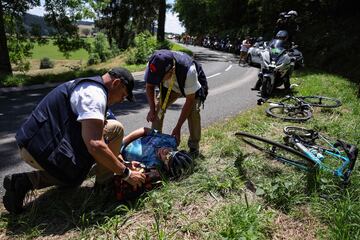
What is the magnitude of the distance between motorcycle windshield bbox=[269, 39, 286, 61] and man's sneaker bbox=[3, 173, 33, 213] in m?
7.87

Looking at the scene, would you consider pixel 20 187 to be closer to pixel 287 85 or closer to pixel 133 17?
pixel 287 85

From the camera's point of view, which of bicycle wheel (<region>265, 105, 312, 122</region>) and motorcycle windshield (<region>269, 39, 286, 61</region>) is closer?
bicycle wheel (<region>265, 105, 312, 122</region>)

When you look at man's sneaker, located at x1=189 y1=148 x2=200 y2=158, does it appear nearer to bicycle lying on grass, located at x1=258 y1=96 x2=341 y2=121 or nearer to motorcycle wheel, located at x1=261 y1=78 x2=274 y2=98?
bicycle lying on grass, located at x1=258 y1=96 x2=341 y2=121

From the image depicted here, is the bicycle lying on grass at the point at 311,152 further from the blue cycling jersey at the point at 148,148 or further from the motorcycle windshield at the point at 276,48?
the motorcycle windshield at the point at 276,48

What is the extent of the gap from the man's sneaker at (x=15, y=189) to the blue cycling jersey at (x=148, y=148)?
106 cm

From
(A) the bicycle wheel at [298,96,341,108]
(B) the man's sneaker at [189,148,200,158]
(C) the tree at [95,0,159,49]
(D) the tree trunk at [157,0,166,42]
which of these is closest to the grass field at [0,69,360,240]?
(B) the man's sneaker at [189,148,200,158]

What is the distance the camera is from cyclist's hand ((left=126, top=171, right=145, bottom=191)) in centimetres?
307

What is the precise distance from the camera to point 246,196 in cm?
327

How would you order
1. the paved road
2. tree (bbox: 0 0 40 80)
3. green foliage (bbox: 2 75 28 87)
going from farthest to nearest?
1. tree (bbox: 0 0 40 80)
2. green foliage (bbox: 2 75 28 87)
3. the paved road

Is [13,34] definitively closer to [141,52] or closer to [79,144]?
[141,52]

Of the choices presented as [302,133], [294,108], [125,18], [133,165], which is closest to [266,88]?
[294,108]

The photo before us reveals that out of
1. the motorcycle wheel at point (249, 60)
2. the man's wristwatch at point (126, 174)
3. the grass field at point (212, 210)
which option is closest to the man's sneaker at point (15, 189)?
A: the grass field at point (212, 210)

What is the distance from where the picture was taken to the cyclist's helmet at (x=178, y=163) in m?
3.59

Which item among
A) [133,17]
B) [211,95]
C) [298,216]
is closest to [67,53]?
[211,95]
